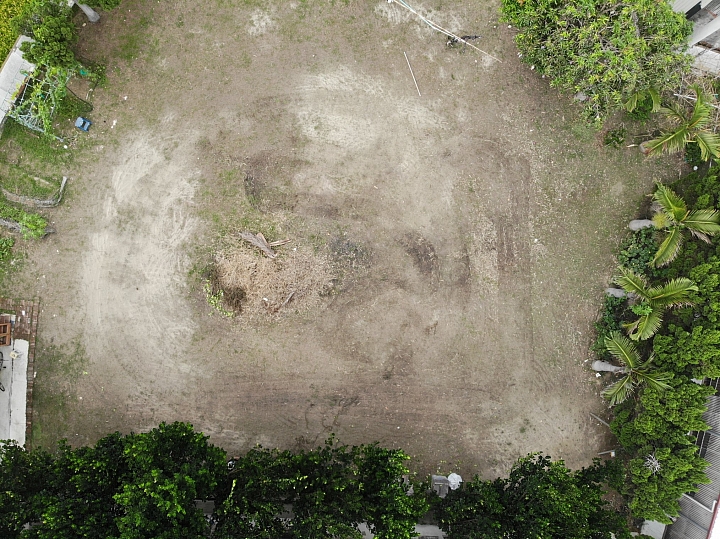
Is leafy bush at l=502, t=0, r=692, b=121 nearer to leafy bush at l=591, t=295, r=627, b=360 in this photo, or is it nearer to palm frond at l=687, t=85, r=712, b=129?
palm frond at l=687, t=85, r=712, b=129

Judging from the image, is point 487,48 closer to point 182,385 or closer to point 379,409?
point 379,409

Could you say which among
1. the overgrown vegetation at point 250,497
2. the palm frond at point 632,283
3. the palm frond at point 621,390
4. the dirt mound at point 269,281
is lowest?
the overgrown vegetation at point 250,497

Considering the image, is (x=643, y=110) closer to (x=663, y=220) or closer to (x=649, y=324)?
(x=663, y=220)

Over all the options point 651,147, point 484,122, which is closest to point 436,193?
point 484,122

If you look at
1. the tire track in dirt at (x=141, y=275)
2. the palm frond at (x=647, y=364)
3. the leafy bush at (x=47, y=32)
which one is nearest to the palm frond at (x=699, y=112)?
the palm frond at (x=647, y=364)

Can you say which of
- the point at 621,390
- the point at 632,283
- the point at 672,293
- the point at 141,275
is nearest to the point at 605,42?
the point at 632,283

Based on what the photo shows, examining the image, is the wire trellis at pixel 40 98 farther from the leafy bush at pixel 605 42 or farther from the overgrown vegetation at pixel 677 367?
the overgrown vegetation at pixel 677 367

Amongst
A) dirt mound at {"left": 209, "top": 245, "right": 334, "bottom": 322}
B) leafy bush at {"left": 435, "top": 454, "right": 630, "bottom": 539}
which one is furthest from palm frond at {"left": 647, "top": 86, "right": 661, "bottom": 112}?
dirt mound at {"left": 209, "top": 245, "right": 334, "bottom": 322}
